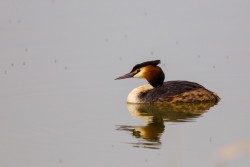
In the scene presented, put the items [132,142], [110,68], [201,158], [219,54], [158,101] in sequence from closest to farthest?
[201,158] → [132,142] → [158,101] → [110,68] → [219,54]

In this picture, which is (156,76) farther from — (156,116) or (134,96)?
(156,116)

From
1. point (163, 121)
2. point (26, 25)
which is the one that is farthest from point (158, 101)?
point (26, 25)

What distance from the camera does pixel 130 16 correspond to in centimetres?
2139

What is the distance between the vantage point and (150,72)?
46.9ft

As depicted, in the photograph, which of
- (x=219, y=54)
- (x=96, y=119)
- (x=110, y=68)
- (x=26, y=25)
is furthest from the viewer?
(x=26, y=25)

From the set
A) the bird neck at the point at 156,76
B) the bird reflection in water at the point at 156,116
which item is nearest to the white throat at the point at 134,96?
the bird reflection in water at the point at 156,116

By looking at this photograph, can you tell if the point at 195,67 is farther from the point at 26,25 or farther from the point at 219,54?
the point at 26,25

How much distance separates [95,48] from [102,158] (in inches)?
352

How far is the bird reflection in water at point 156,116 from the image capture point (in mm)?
10978

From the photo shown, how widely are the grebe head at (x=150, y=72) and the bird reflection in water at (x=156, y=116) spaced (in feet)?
2.20

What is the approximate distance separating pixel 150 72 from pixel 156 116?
1610mm

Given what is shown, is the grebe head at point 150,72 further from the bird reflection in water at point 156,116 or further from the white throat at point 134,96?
the bird reflection in water at point 156,116

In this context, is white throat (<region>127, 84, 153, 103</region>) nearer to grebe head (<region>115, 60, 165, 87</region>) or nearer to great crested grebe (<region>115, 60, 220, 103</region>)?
great crested grebe (<region>115, 60, 220, 103</region>)

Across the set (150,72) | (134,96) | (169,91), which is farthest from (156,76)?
(134,96)
